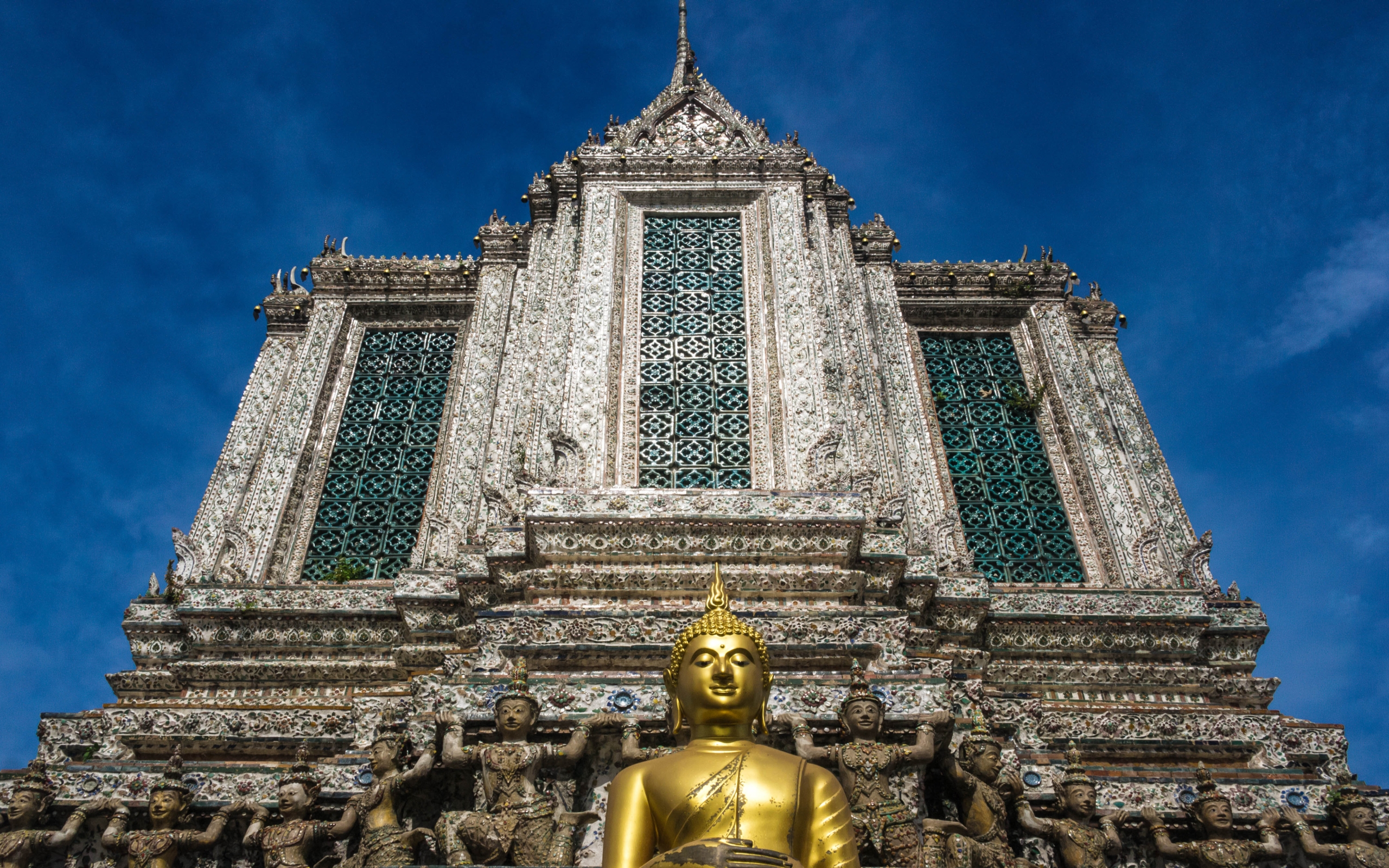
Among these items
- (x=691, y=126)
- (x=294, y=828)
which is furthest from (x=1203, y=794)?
(x=691, y=126)

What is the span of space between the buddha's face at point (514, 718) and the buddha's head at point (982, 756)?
234 cm

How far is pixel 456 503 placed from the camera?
397 inches

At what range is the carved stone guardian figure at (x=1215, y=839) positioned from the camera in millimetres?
5531

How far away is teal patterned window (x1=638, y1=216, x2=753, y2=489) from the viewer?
9.07 meters

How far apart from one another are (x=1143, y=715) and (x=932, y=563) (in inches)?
72.7

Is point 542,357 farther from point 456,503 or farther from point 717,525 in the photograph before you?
point 717,525

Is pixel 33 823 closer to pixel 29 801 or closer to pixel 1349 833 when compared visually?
pixel 29 801

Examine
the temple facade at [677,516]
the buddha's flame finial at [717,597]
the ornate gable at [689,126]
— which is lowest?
the buddha's flame finial at [717,597]

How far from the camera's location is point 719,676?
4848 millimetres

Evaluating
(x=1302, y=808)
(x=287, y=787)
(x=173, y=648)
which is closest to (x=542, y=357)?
(x=173, y=648)

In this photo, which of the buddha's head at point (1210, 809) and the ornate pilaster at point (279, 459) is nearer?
the buddha's head at point (1210, 809)

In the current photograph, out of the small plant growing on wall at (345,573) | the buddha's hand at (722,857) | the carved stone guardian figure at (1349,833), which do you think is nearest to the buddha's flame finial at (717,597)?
Answer: the buddha's hand at (722,857)

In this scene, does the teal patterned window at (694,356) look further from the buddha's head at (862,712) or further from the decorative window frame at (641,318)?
the buddha's head at (862,712)

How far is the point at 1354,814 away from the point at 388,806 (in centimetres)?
520
